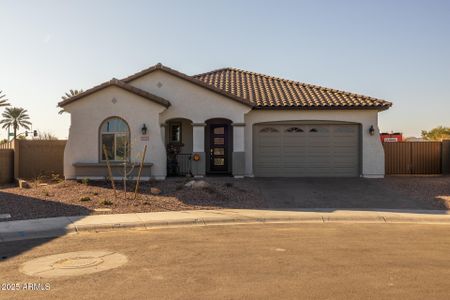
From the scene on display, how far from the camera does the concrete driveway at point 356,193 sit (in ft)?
50.3

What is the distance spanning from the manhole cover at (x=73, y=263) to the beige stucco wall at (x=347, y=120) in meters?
13.4

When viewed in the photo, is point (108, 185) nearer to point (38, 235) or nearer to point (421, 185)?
point (38, 235)

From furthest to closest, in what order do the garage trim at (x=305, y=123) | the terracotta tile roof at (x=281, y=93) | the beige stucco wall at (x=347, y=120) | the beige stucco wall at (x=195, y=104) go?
the garage trim at (x=305, y=123) < the beige stucco wall at (x=347, y=120) < the terracotta tile roof at (x=281, y=93) < the beige stucco wall at (x=195, y=104)

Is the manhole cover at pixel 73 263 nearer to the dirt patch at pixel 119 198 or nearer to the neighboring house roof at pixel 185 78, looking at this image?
the dirt patch at pixel 119 198

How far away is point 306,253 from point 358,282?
194 cm

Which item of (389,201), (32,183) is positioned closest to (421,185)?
(389,201)

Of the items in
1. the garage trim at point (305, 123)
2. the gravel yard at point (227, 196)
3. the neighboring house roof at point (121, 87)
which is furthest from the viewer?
the garage trim at point (305, 123)

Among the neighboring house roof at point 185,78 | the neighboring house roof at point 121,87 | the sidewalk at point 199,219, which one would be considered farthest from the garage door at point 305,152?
the sidewalk at point 199,219

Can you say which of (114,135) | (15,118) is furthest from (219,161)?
(15,118)

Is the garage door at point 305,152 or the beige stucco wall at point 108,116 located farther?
the garage door at point 305,152

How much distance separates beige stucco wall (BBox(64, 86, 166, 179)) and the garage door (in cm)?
480

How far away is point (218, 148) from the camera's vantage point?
75.2ft

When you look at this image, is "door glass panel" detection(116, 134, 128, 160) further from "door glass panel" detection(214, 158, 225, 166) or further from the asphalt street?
the asphalt street

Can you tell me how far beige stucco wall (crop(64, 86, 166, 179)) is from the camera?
19.7 m
